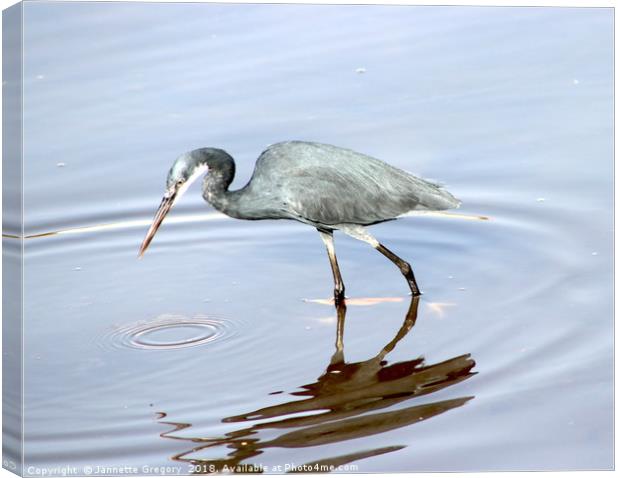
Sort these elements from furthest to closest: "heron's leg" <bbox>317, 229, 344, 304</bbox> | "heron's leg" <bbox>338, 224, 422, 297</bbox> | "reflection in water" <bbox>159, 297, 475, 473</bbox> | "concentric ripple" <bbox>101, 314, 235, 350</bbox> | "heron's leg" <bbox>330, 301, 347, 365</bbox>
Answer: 1. "heron's leg" <bbox>317, 229, 344, 304</bbox>
2. "heron's leg" <bbox>338, 224, 422, 297</bbox>
3. "concentric ripple" <bbox>101, 314, 235, 350</bbox>
4. "heron's leg" <bbox>330, 301, 347, 365</bbox>
5. "reflection in water" <bbox>159, 297, 475, 473</bbox>

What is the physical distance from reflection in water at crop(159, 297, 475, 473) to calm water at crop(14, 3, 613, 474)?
0.04 feet

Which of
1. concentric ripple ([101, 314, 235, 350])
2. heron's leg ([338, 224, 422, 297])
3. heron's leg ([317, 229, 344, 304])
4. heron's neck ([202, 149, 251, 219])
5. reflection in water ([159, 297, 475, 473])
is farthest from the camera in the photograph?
→ heron's leg ([317, 229, 344, 304])

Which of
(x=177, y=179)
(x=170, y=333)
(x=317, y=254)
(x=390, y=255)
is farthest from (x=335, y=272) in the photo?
(x=177, y=179)

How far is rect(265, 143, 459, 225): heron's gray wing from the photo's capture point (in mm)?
6555

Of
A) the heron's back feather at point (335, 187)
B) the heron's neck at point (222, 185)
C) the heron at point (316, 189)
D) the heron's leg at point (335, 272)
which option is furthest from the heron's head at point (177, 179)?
the heron's leg at point (335, 272)

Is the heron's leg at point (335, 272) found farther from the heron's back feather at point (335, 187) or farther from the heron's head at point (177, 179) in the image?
the heron's head at point (177, 179)

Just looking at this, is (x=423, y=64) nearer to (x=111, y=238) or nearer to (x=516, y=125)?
(x=516, y=125)

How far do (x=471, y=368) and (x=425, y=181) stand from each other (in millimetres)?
1317

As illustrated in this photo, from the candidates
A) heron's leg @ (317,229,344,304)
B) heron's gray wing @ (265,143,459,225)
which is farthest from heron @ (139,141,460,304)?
heron's leg @ (317,229,344,304)

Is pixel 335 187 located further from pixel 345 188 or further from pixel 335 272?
pixel 335 272

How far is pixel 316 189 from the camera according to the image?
658cm

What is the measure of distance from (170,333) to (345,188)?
1.19 meters

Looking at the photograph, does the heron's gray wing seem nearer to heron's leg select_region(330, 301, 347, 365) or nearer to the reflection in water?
heron's leg select_region(330, 301, 347, 365)

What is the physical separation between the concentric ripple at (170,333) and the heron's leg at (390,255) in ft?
2.77
